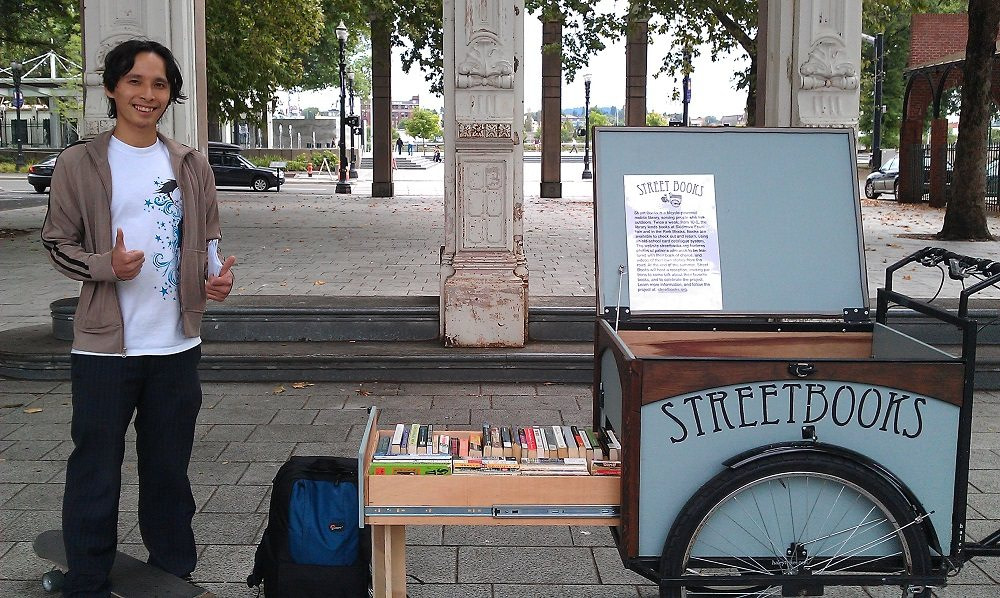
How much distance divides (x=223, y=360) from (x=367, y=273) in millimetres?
5289

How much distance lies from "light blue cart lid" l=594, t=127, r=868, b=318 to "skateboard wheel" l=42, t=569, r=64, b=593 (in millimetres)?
2370

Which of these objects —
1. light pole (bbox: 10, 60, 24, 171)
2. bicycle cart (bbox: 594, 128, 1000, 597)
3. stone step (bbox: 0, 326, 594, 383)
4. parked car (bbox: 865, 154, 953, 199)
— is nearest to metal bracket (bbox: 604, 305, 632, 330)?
bicycle cart (bbox: 594, 128, 1000, 597)

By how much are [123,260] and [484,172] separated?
5.06 meters

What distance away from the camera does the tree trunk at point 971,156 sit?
17.1 metres

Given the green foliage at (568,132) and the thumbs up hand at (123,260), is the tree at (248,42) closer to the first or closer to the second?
the thumbs up hand at (123,260)

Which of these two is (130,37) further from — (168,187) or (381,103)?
(381,103)

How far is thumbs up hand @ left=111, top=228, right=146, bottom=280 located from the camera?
3.38m

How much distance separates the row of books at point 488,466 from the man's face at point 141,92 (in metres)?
1.47

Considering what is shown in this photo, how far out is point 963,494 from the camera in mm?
3373

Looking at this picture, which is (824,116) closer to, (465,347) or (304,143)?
(465,347)

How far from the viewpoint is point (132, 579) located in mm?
3889

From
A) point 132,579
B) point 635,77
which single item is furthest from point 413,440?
point 635,77

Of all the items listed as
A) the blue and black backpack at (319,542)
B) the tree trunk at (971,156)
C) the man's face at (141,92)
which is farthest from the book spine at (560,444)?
the tree trunk at (971,156)

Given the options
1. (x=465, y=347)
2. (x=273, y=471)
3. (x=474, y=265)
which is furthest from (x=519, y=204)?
(x=273, y=471)
